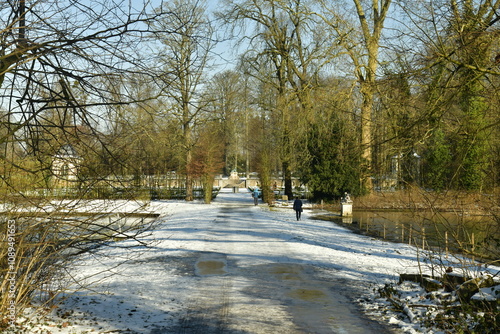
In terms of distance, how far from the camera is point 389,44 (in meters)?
8.30

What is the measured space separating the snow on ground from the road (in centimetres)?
9

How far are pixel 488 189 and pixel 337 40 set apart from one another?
1325 centimetres

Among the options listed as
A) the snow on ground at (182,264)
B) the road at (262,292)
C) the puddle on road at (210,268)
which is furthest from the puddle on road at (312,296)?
Result: the puddle on road at (210,268)

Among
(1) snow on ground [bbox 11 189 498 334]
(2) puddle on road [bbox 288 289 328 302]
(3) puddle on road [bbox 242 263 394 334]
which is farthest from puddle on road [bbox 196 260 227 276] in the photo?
(2) puddle on road [bbox 288 289 328 302]

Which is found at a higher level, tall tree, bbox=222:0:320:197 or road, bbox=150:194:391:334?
tall tree, bbox=222:0:320:197

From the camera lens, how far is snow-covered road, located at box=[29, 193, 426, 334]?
756cm

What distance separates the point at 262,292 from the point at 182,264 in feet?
12.3

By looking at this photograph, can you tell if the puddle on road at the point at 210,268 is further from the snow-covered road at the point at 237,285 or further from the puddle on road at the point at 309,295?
the puddle on road at the point at 309,295

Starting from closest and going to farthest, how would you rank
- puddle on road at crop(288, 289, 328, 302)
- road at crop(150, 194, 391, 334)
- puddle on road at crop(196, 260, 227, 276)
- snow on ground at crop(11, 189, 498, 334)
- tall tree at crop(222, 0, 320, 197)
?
road at crop(150, 194, 391, 334)
snow on ground at crop(11, 189, 498, 334)
puddle on road at crop(288, 289, 328, 302)
puddle on road at crop(196, 260, 227, 276)
tall tree at crop(222, 0, 320, 197)

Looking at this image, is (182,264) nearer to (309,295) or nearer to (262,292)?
(262,292)

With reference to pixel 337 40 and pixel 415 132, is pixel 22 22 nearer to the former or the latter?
pixel 415 132

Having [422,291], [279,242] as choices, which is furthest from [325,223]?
[422,291]

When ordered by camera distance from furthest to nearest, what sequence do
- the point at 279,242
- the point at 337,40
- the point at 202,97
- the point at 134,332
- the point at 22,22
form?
the point at 337,40 → the point at 279,242 → the point at 134,332 → the point at 202,97 → the point at 22,22

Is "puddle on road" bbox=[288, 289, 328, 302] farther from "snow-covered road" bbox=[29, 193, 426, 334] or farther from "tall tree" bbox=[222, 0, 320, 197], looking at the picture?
"tall tree" bbox=[222, 0, 320, 197]
